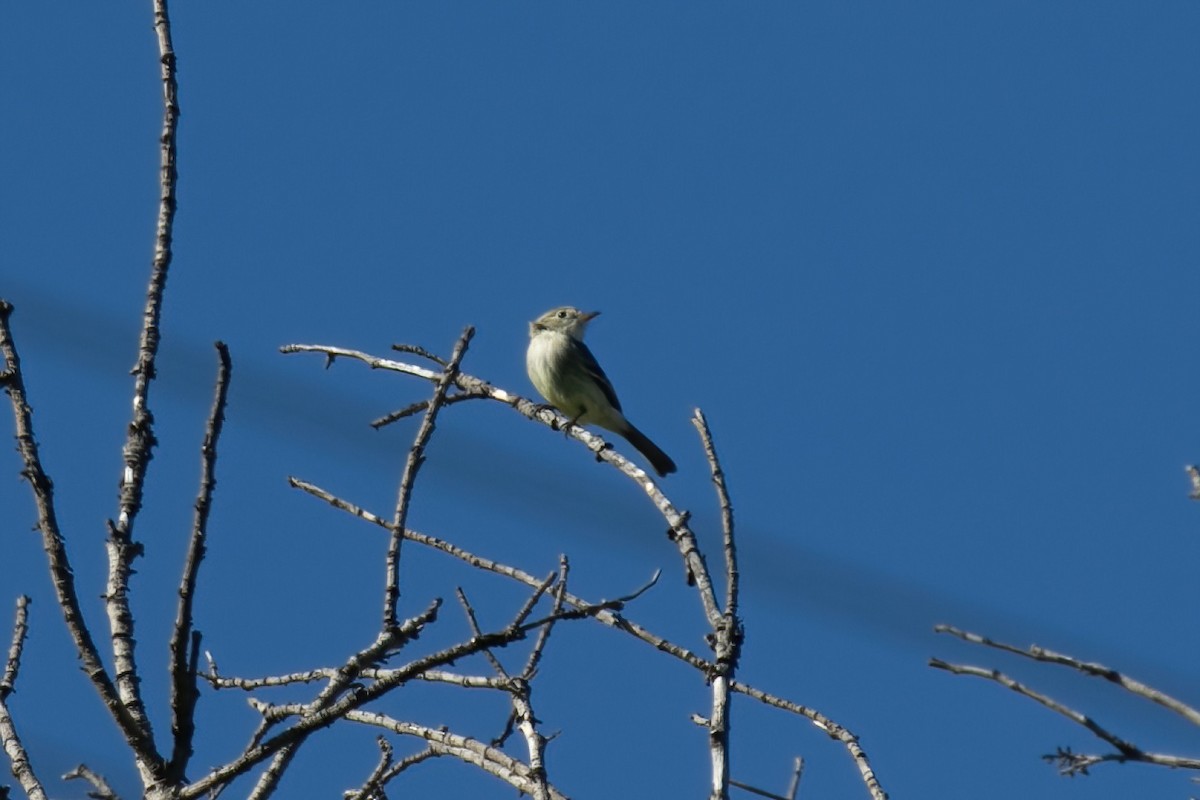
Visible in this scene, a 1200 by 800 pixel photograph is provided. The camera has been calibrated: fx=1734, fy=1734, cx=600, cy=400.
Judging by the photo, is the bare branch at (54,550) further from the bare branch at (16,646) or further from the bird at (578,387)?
the bird at (578,387)

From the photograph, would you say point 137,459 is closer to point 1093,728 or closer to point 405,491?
point 405,491

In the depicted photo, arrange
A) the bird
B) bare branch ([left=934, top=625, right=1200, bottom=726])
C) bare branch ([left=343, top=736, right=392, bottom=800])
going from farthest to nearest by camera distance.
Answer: the bird, bare branch ([left=343, top=736, right=392, bottom=800]), bare branch ([left=934, top=625, right=1200, bottom=726])

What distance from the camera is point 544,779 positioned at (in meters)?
4.44

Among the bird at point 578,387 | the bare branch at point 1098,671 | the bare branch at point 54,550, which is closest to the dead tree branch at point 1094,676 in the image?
the bare branch at point 1098,671

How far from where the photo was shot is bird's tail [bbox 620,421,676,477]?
1365 centimetres

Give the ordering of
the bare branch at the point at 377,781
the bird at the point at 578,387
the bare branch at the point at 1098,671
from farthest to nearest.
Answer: the bird at the point at 578,387, the bare branch at the point at 377,781, the bare branch at the point at 1098,671

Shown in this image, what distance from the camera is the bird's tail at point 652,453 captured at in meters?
13.6

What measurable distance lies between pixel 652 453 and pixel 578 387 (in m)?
0.81

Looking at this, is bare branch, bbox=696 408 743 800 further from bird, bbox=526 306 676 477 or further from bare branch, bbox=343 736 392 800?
bird, bbox=526 306 676 477

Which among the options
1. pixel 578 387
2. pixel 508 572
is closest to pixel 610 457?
pixel 508 572

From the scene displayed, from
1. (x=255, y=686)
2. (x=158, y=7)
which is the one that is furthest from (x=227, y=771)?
(x=158, y=7)

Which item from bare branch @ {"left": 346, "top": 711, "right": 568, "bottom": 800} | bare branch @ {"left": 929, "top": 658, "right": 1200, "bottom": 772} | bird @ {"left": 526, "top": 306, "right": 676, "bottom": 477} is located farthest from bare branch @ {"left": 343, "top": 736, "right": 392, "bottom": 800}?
bird @ {"left": 526, "top": 306, "right": 676, "bottom": 477}

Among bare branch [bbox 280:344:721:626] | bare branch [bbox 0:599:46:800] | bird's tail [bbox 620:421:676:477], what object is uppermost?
bird's tail [bbox 620:421:676:477]

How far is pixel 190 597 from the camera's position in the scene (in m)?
3.69
